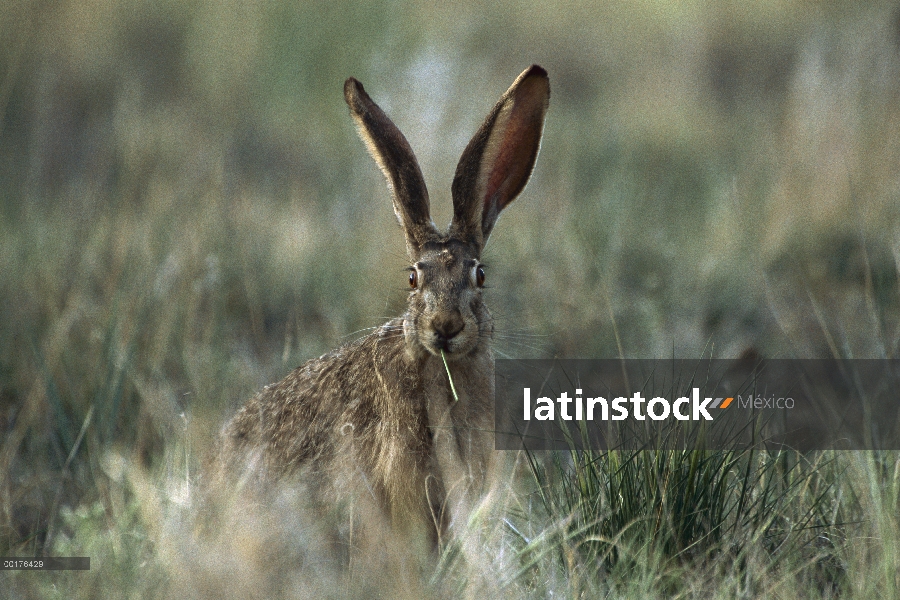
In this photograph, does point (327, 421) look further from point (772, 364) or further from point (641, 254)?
point (641, 254)

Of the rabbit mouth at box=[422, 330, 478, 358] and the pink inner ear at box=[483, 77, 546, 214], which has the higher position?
the pink inner ear at box=[483, 77, 546, 214]

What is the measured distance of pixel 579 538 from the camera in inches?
146

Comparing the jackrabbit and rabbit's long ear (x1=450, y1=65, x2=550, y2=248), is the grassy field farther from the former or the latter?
rabbit's long ear (x1=450, y1=65, x2=550, y2=248)

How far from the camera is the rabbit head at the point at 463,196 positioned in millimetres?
4074

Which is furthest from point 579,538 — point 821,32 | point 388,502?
point 821,32

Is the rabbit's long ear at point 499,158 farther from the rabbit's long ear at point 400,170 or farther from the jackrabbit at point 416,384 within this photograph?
the rabbit's long ear at point 400,170

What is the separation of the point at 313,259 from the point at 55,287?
169 centimetres

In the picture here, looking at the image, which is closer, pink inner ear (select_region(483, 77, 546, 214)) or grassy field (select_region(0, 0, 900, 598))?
grassy field (select_region(0, 0, 900, 598))

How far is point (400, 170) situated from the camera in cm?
443

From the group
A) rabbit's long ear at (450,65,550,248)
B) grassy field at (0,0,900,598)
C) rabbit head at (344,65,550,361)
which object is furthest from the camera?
rabbit's long ear at (450,65,550,248)
